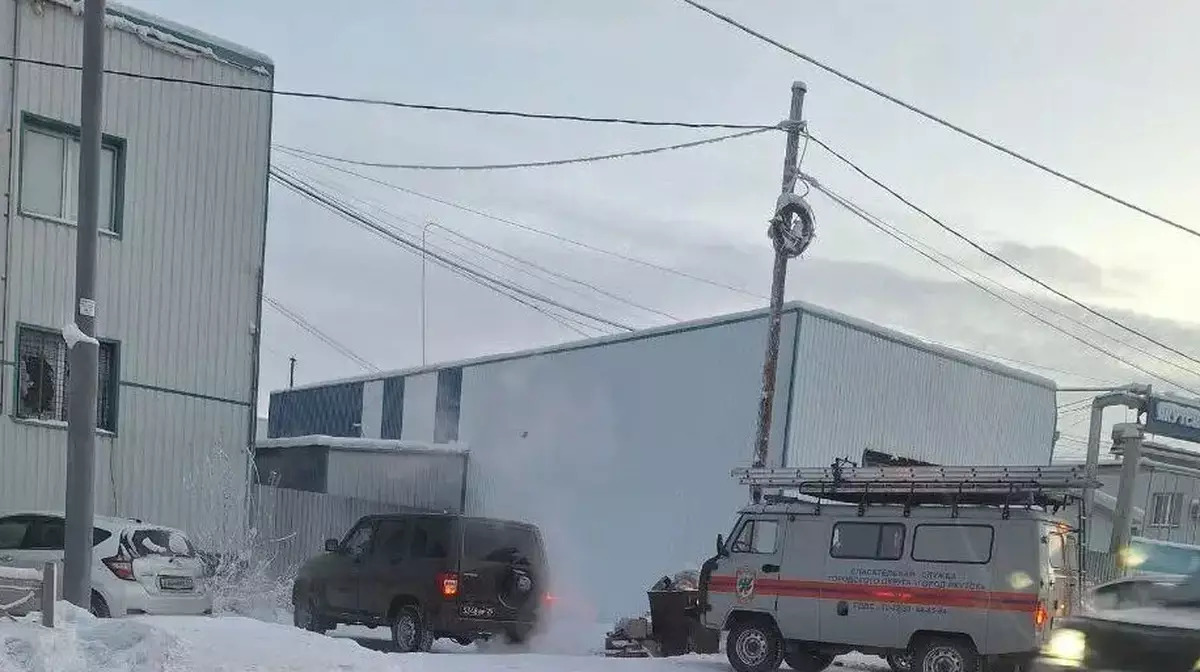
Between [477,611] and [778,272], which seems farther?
[778,272]

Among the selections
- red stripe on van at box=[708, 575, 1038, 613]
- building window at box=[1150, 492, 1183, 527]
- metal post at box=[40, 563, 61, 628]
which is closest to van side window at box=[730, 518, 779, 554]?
red stripe on van at box=[708, 575, 1038, 613]

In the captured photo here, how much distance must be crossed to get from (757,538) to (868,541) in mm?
1498

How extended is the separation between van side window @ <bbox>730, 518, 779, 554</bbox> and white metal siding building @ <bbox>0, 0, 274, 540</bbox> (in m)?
9.93

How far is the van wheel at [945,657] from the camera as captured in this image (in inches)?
531

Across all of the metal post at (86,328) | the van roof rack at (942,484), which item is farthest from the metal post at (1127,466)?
the metal post at (86,328)

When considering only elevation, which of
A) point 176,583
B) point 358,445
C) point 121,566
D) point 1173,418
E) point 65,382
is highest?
point 1173,418

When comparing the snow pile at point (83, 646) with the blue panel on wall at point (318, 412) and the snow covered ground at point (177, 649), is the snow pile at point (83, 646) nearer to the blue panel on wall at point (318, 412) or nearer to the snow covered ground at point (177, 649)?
the snow covered ground at point (177, 649)

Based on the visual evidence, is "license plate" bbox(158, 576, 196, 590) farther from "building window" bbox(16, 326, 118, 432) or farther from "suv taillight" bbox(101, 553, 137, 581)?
"building window" bbox(16, 326, 118, 432)

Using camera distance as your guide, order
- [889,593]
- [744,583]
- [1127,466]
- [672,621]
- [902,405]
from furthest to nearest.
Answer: [902,405] → [672,621] → [1127,466] → [744,583] → [889,593]

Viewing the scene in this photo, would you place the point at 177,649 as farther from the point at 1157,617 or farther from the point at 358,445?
the point at 358,445

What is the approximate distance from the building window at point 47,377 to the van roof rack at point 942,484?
10882mm

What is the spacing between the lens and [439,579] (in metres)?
15.7

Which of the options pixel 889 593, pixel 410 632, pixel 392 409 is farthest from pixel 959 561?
Answer: pixel 392 409

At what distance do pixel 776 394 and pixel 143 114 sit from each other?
1286 centimetres
